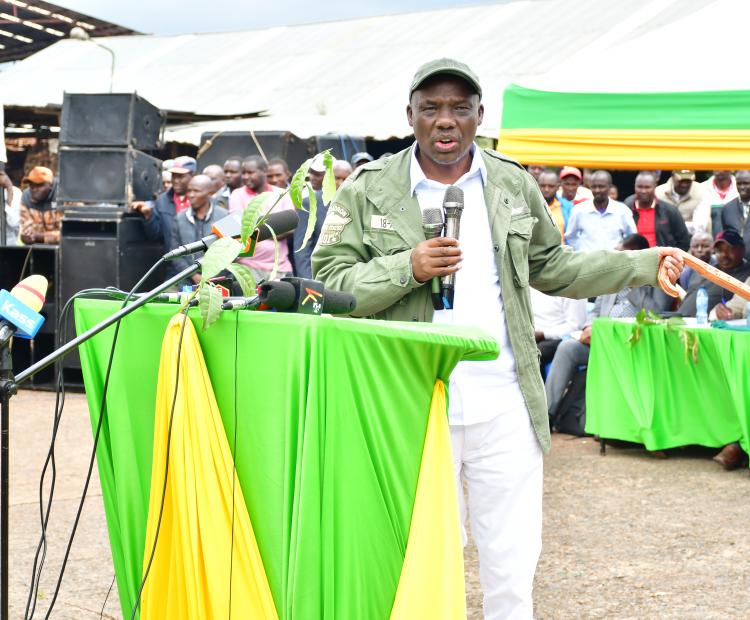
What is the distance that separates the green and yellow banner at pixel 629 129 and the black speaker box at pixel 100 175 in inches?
176

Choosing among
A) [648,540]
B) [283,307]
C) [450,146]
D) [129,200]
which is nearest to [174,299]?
[283,307]

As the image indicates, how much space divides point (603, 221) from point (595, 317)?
2103 mm

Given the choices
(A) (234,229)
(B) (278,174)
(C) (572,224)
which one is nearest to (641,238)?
(C) (572,224)

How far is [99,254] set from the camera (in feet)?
38.5

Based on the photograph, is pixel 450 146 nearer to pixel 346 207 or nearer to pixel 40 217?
pixel 346 207

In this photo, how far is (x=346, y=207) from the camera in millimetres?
3658

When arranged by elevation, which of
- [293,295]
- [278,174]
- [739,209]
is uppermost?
[278,174]

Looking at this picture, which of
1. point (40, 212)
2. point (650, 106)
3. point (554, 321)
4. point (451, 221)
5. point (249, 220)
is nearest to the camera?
point (249, 220)

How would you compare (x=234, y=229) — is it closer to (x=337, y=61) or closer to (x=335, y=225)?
(x=335, y=225)

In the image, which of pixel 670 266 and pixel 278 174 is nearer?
pixel 670 266

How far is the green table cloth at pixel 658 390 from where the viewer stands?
8.44 m

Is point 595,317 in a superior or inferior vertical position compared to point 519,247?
inferior

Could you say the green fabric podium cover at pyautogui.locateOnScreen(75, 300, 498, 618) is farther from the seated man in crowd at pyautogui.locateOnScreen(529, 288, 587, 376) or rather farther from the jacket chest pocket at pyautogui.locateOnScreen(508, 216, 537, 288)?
the seated man in crowd at pyautogui.locateOnScreen(529, 288, 587, 376)

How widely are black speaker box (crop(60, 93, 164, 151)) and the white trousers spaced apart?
903 cm
